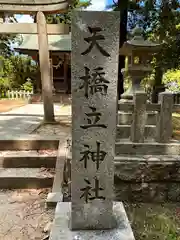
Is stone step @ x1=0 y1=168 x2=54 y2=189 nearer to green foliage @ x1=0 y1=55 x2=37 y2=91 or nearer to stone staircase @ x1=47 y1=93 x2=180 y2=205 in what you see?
stone staircase @ x1=47 y1=93 x2=180 y2=205

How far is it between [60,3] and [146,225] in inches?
193

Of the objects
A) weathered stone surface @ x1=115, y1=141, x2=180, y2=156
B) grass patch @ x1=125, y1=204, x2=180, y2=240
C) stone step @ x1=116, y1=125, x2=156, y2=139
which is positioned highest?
stone step @ x1=116, y1=125, x2=156, y2=139

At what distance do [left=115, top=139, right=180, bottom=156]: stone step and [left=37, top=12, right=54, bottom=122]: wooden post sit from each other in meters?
2.93

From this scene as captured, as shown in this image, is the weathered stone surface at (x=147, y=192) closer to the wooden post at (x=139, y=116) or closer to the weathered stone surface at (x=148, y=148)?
the weathered stone surface at (x=148, y=148)

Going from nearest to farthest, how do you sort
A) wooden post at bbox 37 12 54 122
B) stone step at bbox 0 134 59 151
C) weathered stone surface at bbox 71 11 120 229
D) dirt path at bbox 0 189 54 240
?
weathered stone surface at bbox 71 11 120 229
dirt path at bbox 0 189 54 240
stone step at bbox 0 134 59 151
wooden post at bbox 37 12 54 122

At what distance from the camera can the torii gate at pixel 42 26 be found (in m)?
5.35

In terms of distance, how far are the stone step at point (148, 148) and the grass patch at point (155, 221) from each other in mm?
728

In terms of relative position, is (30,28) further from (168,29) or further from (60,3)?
(168,29)

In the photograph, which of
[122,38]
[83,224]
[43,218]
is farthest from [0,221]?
[122,38]

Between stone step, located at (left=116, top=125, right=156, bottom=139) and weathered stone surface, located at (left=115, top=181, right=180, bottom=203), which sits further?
stone step, located at (left=116, top=125, right=156, bottom=139)

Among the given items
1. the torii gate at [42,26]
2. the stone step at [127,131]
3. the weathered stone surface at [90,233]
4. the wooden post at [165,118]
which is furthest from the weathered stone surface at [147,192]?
the torii gate at [42,26]

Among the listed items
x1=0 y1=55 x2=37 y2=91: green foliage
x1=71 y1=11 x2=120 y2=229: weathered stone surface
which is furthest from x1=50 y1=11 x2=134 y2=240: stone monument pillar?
x1=0 y1=55 x2=37 y2=91: green foliage

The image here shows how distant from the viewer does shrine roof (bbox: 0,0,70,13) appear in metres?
5.32

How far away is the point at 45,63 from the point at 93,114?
14.1 ft
